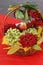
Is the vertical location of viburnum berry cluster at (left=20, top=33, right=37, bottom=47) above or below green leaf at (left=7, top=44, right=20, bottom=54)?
above

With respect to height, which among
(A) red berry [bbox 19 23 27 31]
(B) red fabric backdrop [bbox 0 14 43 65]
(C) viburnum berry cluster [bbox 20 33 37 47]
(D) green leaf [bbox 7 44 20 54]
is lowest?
(B) red fabric backdrop [bbox 0 14 43 65]

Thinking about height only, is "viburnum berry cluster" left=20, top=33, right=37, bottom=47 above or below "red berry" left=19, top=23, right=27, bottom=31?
below

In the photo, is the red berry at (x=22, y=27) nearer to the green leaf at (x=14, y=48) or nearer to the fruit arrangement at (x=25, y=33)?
the fruit arrangement at (x=25, y=33)

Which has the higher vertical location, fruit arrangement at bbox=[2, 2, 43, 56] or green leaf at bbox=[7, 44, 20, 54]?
fruit arrangement at bbox=[2, 2, 43, 56]

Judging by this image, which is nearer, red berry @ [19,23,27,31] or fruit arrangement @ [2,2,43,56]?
fruit arrangement @ [2,2,43,56]

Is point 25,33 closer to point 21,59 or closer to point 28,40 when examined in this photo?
point 28,40

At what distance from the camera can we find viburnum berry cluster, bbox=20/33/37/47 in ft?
3.95

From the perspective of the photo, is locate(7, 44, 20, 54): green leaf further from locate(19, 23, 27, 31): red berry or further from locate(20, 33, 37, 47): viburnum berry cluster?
locate(19, 23, 27, 31): red berry

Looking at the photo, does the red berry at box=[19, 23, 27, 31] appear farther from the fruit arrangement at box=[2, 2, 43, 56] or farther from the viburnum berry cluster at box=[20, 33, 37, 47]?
the viburnum berry cluster at box=[20, 33, 37, 47]

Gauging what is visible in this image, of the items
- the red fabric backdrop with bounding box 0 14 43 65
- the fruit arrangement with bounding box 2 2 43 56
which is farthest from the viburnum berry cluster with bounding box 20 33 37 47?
the red fabric backdrop with bounding box 0 14 43 65

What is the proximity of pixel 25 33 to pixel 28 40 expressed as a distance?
0.07 metres

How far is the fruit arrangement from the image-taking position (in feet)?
4.02

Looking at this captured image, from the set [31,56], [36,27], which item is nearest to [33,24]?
[36,27]

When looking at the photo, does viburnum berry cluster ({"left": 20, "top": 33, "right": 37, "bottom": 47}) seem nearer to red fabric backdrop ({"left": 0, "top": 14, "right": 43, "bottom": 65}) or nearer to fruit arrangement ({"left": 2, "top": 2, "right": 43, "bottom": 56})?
fruit arrangement ({"left": 2, "top": 2, "right": 43, "bottom": 56})
